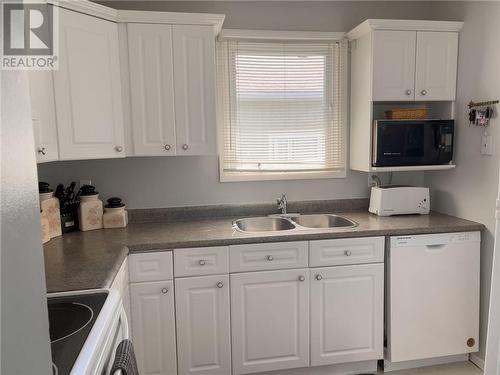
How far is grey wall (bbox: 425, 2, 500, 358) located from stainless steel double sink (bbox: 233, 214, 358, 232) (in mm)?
797

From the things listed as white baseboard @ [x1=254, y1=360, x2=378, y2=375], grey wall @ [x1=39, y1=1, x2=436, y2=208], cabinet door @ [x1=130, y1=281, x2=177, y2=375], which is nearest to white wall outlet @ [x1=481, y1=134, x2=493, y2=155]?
grey wall @ [x1=39, y1=1, x2=436, y2=208]

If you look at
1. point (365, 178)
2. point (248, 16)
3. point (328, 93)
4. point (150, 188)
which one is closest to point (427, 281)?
point (365, 178)

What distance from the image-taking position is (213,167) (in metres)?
2.64

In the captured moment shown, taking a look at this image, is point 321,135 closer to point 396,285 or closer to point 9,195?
point 396,285

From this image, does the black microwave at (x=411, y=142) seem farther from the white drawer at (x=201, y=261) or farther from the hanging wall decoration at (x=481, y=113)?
the white drawer at (x=201, y=261)

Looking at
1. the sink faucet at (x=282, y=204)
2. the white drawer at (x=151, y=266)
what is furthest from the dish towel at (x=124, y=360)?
the sink faucet at (x=282, y=204)

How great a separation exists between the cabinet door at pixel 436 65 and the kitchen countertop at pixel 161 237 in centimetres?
84

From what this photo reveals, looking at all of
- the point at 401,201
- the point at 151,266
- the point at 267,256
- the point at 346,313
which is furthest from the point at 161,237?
the point at 401,201

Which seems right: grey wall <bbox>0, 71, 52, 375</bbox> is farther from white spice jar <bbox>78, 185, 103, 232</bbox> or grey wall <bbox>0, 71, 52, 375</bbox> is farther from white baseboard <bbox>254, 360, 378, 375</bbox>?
white baseboard <bbox>254, 360, 378, 375</bbox>

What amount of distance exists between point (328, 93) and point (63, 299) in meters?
2.19

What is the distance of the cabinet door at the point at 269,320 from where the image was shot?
2.11 meters

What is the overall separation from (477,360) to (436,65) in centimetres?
195

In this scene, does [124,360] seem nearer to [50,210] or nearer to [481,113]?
[50,210]

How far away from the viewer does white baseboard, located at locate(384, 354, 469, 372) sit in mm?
2342
